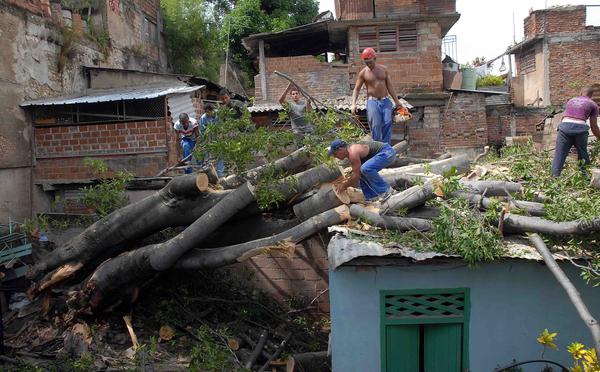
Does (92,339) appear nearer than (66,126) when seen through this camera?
Yes

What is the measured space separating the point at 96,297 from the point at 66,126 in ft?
19.2

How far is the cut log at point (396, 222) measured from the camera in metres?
5.70

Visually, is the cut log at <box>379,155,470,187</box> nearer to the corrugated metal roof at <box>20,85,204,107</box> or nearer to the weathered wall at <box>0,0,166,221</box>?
the corrugated metal roof at <box>20,85,204,107</box>

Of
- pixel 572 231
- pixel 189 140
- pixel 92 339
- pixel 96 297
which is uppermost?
pixel 189 140

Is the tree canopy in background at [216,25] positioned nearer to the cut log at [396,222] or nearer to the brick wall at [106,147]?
the brick wall at [106,147]

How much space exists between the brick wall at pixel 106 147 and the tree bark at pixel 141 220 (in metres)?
4.15

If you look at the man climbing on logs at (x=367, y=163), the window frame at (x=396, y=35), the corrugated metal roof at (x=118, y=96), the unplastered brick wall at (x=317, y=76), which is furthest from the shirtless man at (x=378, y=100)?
the window frame at (x=396, y=35)

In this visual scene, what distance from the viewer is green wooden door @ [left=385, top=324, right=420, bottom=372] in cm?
550

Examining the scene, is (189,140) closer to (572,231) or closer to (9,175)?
(9,175)

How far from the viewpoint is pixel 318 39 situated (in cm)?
1759

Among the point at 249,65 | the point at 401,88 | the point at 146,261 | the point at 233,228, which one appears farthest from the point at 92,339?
the point at 249,65

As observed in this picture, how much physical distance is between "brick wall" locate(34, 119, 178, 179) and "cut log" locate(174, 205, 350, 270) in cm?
509

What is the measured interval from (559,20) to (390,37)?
775 centimetres

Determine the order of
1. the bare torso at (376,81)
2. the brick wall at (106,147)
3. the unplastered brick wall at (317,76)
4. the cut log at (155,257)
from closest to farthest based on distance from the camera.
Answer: the cut log at (155,257) < the bare torso at (376,81) < the brick wall at (106,147) < the unplastered brick wall at (317,76)
